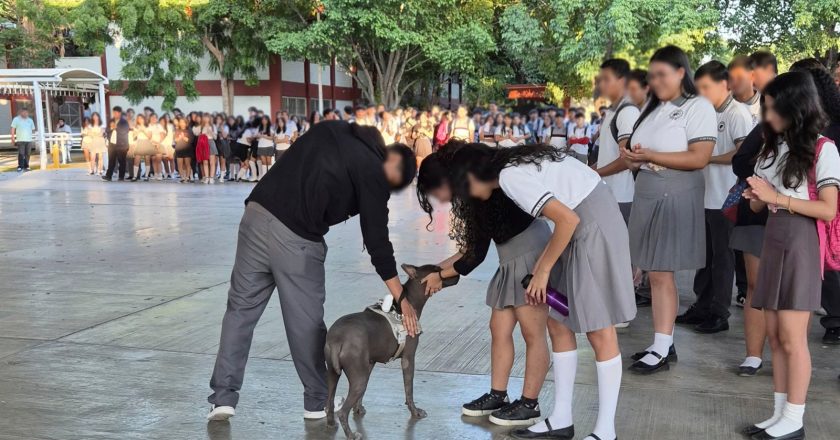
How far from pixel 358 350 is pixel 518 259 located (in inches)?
34.9

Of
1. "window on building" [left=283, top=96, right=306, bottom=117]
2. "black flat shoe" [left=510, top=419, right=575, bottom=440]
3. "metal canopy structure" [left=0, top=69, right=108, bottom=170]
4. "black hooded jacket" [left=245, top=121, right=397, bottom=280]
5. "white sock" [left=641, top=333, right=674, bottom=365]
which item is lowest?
"black flat shoe" [left=510, top=419, right=575, bottom=440]

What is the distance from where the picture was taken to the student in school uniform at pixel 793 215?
3643 millimetres

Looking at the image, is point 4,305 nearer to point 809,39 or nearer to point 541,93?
point 809,39

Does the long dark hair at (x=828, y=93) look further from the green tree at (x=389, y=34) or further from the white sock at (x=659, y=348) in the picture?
the green tree at (x=389, y=34)

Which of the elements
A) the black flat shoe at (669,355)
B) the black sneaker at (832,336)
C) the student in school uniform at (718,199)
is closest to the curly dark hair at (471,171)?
the black flat shoe at (669,355)

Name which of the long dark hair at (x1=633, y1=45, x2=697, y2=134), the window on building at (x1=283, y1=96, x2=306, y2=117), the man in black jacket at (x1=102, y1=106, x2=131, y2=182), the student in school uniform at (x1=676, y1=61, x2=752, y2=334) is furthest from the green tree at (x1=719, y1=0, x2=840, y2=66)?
the long dark hair at (x1=633, y1=45, x2=697, y2=134)

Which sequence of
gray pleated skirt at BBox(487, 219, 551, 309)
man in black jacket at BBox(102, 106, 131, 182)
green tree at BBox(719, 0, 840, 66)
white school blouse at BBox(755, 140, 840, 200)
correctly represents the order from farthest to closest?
green tree at BBox(719, 0, 840, 66) → man in black jacket at BBox(102, 106, 131, 182) → gray pleated skirt at BBox(487, 219, 551, 309) → white school blouse at BBox(755, 140, 840, 200)

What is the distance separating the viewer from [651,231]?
4781 mm

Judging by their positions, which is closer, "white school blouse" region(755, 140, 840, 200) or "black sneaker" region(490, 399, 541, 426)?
"white school blouse" region(755, 140, 840, 200)

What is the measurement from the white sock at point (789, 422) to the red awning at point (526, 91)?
37154mm

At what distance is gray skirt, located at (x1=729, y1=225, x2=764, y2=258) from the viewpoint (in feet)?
14.6

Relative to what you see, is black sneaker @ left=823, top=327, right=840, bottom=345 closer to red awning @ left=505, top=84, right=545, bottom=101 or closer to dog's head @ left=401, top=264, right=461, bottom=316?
dog's head @ left=401, top=264, right=461, bottom=316

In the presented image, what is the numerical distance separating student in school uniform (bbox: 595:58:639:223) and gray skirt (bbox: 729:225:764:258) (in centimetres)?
102

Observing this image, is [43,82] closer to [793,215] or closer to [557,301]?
[557,301]
